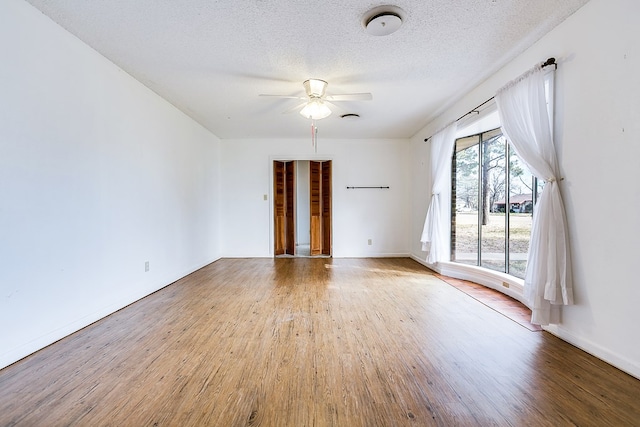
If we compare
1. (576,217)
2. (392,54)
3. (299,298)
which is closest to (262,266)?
(299,298)

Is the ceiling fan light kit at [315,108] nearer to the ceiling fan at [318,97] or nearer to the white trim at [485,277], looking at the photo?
the ceiling fan at [318,97]

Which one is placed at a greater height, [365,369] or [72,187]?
[72,187]

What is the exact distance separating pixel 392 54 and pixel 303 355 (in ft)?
8.85

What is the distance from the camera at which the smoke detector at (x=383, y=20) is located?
197 centimetres

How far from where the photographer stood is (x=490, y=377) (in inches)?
65.8

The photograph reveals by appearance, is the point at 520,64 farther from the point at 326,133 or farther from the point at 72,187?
the point at 72,187

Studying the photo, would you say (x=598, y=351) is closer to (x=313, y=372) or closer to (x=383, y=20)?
(x=313, y=372)

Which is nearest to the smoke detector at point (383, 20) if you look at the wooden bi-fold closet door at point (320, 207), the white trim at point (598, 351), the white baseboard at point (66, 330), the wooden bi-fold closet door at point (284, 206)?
the white trim at point (598, 351)

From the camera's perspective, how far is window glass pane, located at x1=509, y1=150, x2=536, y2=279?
127 inches

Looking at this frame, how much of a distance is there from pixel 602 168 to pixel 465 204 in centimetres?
231

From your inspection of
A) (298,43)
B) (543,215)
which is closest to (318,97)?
(298,43)

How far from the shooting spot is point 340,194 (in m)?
5.86

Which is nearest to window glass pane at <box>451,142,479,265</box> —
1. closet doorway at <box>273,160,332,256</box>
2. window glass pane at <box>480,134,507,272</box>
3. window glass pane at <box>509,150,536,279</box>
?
window glass pane at <box>480,134,507,272</box>

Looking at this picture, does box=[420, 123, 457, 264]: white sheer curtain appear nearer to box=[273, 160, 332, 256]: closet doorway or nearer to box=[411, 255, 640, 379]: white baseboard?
box=[411, 255, 640, 379]: white baseboard
